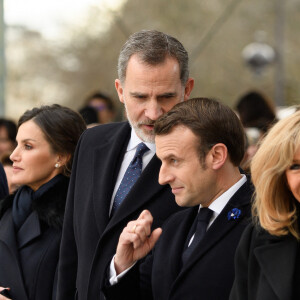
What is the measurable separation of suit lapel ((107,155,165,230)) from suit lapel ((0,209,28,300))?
3.13 ft

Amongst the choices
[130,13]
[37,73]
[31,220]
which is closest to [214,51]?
[130,13]

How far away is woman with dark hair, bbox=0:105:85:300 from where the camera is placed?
4.94m

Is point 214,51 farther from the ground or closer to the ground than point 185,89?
closer to the ground

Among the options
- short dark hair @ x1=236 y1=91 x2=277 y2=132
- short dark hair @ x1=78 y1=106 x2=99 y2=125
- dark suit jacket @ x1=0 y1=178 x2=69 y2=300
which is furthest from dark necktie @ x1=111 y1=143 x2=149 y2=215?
short dark hair @ x1=78 y1=106 x2=99 y2=125

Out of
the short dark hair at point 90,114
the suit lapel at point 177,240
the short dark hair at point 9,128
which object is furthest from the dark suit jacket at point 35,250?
the short dark hair at point 9,128

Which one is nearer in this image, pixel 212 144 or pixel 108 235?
pixel 212 144

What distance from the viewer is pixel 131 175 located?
14.3ft

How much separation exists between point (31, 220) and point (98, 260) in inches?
38.8

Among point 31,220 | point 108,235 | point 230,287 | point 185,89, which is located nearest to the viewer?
point 230,287

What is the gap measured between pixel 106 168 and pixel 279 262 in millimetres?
1287

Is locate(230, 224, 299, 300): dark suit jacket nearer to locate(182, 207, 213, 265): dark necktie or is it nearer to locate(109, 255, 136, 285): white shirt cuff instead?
locate(182, 207, 213, 265): dark necktie

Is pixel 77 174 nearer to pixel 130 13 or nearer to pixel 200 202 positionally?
pixel 200 202

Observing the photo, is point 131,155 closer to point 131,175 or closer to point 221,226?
point 131,175

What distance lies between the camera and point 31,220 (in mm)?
5102
